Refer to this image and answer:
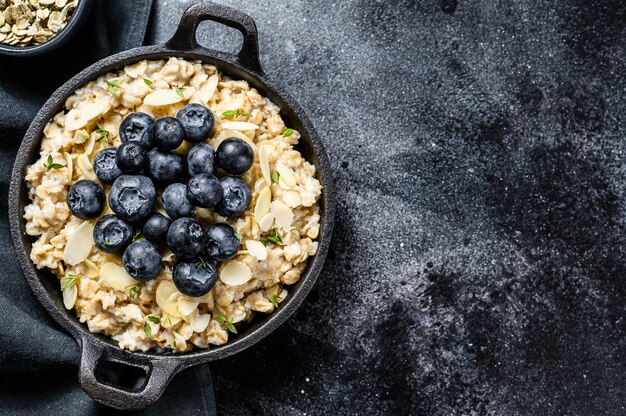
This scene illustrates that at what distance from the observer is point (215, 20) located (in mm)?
2076

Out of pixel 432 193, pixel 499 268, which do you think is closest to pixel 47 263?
pixel 432 193

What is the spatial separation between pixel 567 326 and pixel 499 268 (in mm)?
293

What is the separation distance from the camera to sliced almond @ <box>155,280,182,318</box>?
1998mm

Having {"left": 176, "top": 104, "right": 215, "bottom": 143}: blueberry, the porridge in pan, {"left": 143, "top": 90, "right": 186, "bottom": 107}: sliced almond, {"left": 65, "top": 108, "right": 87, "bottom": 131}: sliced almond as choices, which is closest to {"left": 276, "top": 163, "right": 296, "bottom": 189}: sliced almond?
the porridge in pan

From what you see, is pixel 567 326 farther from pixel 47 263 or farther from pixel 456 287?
pixel 47 263

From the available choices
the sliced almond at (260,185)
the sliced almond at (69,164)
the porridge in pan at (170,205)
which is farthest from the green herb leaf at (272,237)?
the sliced almond at (69,164)

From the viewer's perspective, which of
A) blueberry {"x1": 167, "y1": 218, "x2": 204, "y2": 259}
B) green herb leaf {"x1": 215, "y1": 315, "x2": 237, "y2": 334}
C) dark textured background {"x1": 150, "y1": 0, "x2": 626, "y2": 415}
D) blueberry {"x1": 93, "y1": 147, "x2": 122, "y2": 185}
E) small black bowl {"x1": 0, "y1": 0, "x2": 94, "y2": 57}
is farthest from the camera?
dark textured background {"x1": 150, "y1": 0, "x2": 626, "y2": 415}

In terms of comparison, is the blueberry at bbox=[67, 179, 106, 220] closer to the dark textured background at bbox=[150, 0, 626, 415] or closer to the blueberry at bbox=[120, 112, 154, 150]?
the blueberry at bbox=[120, 112, 154, 150]

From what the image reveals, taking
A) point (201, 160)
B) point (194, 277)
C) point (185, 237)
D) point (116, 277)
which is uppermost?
point (201, 160)

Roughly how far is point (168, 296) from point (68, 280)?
27 centimetres

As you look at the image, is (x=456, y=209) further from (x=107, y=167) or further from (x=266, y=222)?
(x=107, y=167)

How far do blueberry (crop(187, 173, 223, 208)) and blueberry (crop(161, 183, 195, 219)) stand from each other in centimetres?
2

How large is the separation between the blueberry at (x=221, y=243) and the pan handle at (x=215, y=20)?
1.65 ft

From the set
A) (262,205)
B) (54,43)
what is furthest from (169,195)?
(54,43)
